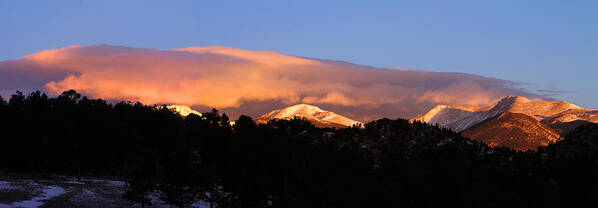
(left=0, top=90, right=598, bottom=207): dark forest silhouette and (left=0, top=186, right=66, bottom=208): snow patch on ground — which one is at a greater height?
(left=0, top=90, right=598, bottom=207): dark forest silhouette

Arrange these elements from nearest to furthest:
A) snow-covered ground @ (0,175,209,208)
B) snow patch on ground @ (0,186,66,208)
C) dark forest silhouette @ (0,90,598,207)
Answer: dark forest silhouette @ (0,90,598,207), snow patch on ground @ (0,186,66,208), snow-covered ground @ (0,175,209,208)

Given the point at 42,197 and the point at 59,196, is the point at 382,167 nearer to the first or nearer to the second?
the point at 42,197

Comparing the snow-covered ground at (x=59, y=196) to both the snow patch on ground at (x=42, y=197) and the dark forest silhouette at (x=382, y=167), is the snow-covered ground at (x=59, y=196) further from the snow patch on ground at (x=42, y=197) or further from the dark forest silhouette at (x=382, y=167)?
the dark forest silhouette at (x=382, y=167)

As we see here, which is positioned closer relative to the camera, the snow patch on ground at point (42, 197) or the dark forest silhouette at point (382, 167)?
the dark forest silhouette at point (382, 167)

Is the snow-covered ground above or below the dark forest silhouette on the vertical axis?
below

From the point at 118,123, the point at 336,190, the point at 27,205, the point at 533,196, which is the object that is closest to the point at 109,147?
the point at 118,123

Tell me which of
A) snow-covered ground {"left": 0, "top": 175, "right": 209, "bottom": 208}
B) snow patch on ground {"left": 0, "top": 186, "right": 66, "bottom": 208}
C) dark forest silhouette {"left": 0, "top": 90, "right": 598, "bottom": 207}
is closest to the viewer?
dark forest silhouette {"left": 0, "top": 90, "right": 598, "bottom": 207}

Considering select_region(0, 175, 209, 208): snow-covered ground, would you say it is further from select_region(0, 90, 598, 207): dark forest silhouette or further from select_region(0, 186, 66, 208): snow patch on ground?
select_region(0, 90, 598, 207): dark forest silhouette

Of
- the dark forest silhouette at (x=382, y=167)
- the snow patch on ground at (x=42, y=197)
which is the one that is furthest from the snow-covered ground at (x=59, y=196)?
the dark forest silhouette at (x=382, y=167)

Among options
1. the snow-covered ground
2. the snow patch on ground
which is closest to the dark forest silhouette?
the snow-covered ground

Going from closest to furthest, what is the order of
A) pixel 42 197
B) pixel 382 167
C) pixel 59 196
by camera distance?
pixel 382 167
pixel 42 197
pixel 59 196

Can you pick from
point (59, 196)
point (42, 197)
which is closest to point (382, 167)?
point (42, 197)

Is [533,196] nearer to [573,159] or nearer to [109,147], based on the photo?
[573,159]

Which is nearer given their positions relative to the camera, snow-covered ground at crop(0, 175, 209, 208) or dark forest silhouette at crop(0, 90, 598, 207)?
dark forest silhouette at crop(0, 90, 598, 207)
